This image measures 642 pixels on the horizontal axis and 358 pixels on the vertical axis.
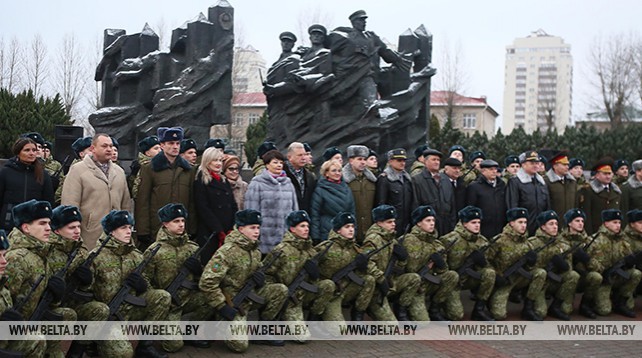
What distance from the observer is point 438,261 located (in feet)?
22.7

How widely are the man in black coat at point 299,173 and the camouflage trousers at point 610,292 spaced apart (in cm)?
340

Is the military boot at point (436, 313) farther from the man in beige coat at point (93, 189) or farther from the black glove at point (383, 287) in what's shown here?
the man in beige coat at point (93, 189)

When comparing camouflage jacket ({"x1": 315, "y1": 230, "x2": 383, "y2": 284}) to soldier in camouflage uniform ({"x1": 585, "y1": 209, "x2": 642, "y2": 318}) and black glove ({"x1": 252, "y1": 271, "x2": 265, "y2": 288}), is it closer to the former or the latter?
black glove ({"x1": 252, "y1": 271, "x2": 265, "y2": 288})

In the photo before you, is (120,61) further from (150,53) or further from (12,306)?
(12,306)

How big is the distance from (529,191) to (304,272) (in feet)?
12.1

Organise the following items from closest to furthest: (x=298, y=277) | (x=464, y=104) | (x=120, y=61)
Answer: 1. (x=298, y=277)
2. (x=120, y=61)
3. (x=464, y=104)

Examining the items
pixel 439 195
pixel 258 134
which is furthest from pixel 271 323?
pixel 258 134

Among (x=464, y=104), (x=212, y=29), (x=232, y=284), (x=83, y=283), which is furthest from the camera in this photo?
(x=464, y=104)

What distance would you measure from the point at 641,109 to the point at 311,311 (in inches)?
1697

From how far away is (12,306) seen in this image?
4453 mm

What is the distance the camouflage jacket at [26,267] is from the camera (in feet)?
15.1

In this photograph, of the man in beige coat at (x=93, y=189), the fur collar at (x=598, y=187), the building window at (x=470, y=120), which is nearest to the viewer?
the man in beige coat at (x=93, y=189)

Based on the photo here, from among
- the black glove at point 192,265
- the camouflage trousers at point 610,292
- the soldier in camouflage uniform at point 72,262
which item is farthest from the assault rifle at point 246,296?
the camouflage trousers at point 610,292

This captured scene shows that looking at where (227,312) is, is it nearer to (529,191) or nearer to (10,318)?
(10,318)
